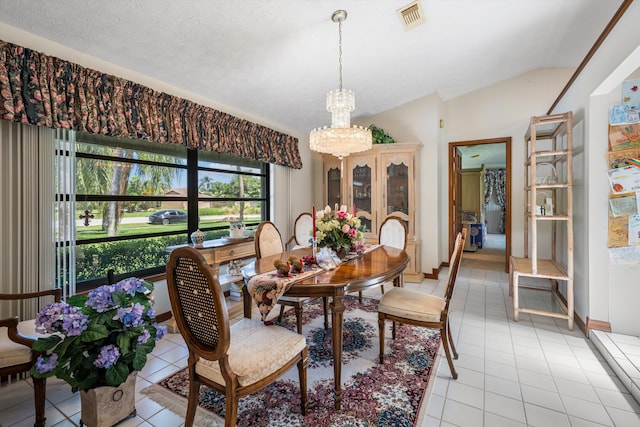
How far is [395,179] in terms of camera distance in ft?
14.5

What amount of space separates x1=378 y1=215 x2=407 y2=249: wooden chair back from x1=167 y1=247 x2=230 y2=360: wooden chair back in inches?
92.8

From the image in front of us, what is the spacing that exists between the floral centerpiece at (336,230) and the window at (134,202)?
1469 mm

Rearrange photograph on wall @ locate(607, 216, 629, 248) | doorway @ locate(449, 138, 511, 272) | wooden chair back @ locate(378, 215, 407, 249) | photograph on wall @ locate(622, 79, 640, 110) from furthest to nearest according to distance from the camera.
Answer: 1. doorway @ locate(449, 138, 511, 272)
2. wooden chair back @ locate(378, 215, 407, 249)
3. photograph on wall @ locate(607, 216, 629, 248)
4. photograph on wall @ locate(622, 79, 640, 110)

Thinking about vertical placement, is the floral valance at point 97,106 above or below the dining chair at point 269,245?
above

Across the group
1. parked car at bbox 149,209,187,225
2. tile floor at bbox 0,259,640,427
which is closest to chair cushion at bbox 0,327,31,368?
tile floor at bbox 0,259,640,427

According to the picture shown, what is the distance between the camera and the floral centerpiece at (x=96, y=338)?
1.34m

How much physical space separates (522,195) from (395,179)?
2.03m

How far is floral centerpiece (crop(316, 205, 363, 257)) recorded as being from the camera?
89.6 inches

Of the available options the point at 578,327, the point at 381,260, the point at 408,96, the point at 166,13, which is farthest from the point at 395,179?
the point at 166,13

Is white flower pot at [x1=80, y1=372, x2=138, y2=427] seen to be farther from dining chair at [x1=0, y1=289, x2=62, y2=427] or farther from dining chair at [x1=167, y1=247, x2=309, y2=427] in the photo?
dining chair at [x1=167, y1=247, x2=309, y2=427]

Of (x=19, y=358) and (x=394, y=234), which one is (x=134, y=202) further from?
(x=394, y=234)

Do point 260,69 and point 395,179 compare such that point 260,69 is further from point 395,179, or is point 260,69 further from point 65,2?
point 395,179

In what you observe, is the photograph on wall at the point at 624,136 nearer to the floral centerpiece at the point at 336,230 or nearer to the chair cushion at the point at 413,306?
the chair cushion at the point at 413,306

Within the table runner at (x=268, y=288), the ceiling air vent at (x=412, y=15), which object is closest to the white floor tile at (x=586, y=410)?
the table runner at (x=268, y=288)
